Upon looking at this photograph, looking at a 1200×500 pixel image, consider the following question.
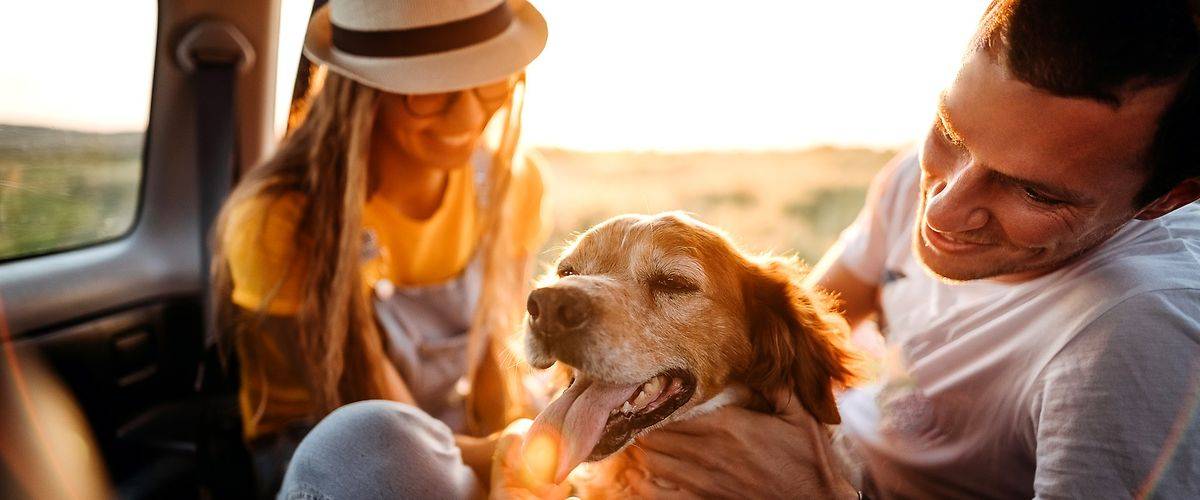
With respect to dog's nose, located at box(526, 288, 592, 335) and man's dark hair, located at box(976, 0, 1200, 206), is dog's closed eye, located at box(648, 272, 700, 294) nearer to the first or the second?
dog's nose, located at box(526, 288, 592, 335)

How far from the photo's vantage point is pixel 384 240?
2.65 metres

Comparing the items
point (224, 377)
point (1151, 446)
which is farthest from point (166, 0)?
point (1151, 446)

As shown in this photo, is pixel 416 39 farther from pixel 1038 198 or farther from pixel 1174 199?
pixel 1174 199

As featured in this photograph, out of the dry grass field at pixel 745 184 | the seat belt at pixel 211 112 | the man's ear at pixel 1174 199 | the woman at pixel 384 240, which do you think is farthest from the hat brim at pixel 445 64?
the man's ear at pixel 1174 199

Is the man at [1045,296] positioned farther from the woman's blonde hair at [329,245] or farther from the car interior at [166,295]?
the car interior at [166,295]

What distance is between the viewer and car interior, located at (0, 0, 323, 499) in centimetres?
230

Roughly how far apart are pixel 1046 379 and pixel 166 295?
2.82m

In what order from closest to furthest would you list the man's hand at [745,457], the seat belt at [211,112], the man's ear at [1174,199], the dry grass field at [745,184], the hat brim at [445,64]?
the man's ear at [1174,199], the man's hand at [745,457], the hat brim at [445,64], the seat belt at [211,112], the dry grass field at [745,184]

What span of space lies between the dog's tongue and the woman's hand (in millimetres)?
141

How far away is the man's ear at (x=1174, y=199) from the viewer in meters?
1.37

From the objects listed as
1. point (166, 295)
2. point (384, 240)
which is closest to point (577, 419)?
point (384, 240)

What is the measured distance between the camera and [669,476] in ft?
5.55

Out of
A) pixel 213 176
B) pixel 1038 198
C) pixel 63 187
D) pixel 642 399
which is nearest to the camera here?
pixel 1038 198

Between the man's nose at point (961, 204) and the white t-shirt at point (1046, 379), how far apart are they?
261mm
